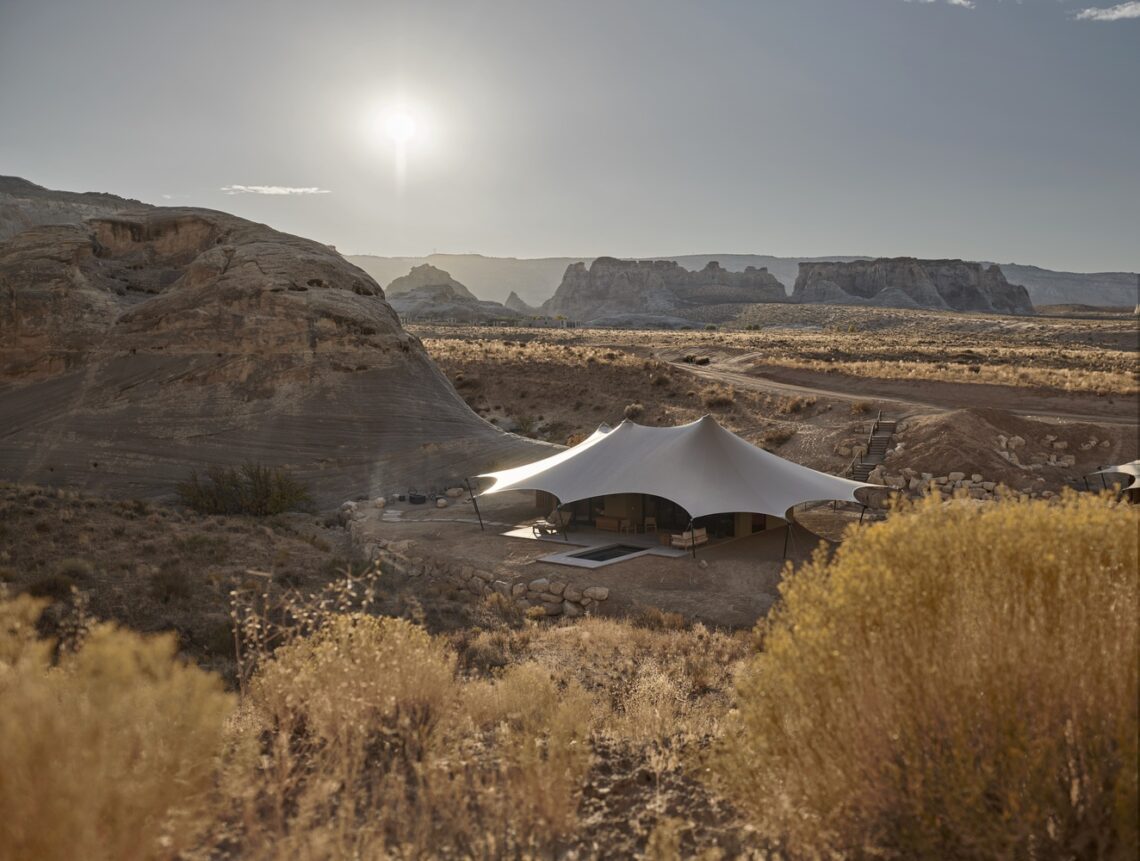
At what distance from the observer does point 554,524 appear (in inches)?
915

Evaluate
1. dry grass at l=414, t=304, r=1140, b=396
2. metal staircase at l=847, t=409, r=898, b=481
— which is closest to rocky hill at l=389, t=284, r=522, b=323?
dry grass at l=414, t=304, r=1140, b=396

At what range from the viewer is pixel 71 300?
92.1 ft

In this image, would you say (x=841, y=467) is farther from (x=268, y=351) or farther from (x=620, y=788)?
(x=620, y=788)

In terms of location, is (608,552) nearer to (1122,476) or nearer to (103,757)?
(103,757)

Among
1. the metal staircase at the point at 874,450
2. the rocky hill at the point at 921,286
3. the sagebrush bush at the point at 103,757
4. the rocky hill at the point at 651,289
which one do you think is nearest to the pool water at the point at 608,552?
the metal staircase at the point at 874,450

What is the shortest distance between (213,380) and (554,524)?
41.2 ft

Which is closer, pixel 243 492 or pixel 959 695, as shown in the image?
pixel 959 695

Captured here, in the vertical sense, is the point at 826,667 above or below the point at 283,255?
below

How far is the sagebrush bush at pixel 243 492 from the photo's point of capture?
23.3 metres

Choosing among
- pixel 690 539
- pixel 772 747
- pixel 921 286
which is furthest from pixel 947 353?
pixel 921 286

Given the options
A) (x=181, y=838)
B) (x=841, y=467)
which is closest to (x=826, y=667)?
(x=181, y=838)

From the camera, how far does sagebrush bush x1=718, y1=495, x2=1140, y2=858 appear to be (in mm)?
4164

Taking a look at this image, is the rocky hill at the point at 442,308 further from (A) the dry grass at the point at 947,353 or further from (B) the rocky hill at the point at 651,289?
(A) the dry grass at the point at 947,353

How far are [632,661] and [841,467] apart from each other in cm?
2280
